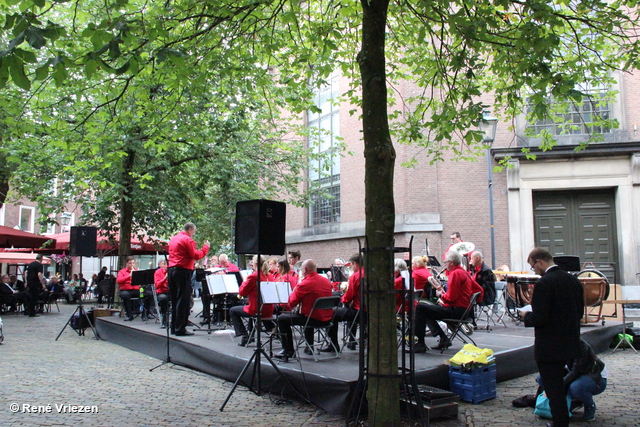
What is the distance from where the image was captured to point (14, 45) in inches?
155

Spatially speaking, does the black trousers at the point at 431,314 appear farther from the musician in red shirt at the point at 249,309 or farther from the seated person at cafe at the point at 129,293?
the seated person at cafe at the point at 129,293

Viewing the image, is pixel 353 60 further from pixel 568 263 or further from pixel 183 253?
pixel 568 263

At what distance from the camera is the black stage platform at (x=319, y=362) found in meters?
6.19

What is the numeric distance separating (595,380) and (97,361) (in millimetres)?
8064

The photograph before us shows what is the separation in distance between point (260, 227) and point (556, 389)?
393 cm

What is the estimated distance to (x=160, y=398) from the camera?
270 inches

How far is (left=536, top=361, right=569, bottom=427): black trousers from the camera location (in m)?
5.09

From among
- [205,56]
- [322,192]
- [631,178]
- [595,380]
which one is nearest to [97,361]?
[205,56]

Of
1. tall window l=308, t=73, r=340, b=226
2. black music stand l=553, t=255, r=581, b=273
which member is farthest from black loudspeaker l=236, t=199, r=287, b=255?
tall window l=308, t=73, r=340, b=226

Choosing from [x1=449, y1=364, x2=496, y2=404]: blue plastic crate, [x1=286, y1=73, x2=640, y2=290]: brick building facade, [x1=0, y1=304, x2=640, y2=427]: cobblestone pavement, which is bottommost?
[x1=0, y1=304, x2=640, y2=427]: cobblestone pavement

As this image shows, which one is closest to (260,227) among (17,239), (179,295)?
(179,295)

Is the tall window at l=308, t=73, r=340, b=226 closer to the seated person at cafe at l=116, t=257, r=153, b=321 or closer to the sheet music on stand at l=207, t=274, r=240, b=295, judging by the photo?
the seated person at cafe at l=116, t=257, r=153, b=321

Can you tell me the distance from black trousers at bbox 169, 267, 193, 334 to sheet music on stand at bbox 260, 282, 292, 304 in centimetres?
224

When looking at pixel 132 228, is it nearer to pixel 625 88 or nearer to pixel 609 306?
pixel 609 306
